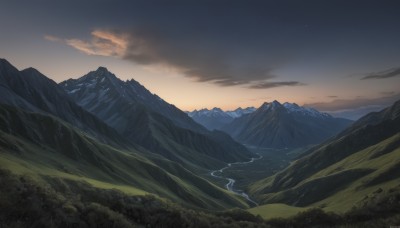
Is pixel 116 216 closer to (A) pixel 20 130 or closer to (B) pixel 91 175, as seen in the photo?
(B) pixel 91 175

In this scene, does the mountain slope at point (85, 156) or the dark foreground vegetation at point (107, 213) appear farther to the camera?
the mountain slope at point (85, 156)

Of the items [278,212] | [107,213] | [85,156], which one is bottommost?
[278,212]

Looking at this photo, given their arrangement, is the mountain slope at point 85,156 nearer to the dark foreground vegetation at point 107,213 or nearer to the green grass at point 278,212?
the green grass at point 278,212

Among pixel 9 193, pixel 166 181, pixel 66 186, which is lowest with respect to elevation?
pixel 166 181

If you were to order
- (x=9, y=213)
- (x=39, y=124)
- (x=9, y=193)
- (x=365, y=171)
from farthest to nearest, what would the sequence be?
(x=365, y=171) < (x=39, y=124) < (x=9, y=193) < (x=9, y=213)

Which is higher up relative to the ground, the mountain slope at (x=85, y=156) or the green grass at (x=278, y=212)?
the mountain slope at (x=85, y=156)

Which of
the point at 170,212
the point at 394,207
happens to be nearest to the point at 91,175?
the point at 170,212

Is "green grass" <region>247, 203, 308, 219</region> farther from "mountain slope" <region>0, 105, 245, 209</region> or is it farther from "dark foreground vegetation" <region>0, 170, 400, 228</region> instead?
"dark foreground vegetation" <region>0, 170, 400, 228</region>

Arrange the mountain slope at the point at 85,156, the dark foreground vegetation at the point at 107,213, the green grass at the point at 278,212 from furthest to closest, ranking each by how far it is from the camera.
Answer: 1. the mountain slope at the point at 85,156
2. the green grass at the point at 278,212
3. the dark foreground vegetation at the point at 107,213

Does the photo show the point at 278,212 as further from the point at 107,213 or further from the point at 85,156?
the point at 107,213

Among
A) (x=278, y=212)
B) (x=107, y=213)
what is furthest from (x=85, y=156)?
(x=107, y=213)

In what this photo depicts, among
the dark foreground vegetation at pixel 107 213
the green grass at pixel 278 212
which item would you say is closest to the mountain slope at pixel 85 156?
the green grass at pixel 278 212
